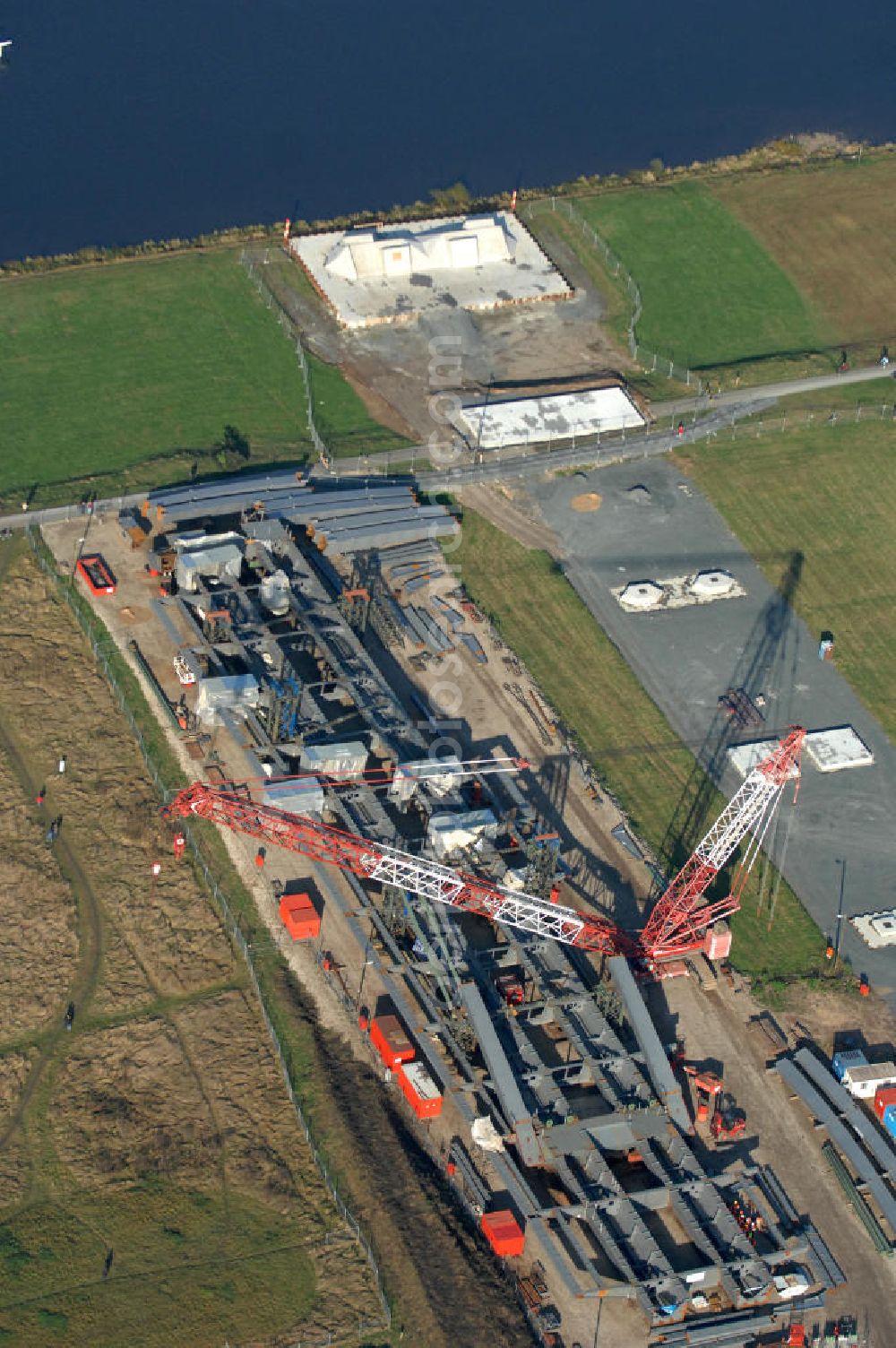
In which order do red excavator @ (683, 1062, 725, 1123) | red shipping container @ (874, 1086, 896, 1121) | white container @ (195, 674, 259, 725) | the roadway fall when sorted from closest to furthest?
red excavator @ (683, 1062, 725, 1123) → red shipping container @ (874, 1086, 896, 1121) → white container @ (195, 674, 259, 725) → the roadway

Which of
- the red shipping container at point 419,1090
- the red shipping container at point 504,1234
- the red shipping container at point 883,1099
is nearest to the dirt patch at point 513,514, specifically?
the red shipping container at point 419,1090

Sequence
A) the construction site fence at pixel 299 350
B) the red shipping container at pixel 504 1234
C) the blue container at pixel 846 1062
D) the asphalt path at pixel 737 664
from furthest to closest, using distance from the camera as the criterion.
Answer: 1. the construction site fence at pixel 299 350
2. the asphalt path at pixel 737 664
3. the blue container at pixel 846 1062
4. the red shipping container at pixel 504 1234

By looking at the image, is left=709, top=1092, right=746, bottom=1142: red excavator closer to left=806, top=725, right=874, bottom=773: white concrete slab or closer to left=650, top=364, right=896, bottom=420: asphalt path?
left=806, top=725, right=874, bottom=773: white concrete slab

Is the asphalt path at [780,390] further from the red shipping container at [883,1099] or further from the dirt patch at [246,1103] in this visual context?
the dirt patch at [246,1103]

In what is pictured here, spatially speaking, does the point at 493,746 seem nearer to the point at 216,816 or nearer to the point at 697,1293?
the point at 216,816

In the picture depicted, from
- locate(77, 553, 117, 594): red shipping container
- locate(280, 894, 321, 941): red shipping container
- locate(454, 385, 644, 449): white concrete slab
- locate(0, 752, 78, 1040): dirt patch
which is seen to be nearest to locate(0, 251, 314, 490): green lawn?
locate(77, 553, 117, 594): red shipping container

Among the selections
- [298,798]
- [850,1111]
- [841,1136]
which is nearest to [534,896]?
[298,798]

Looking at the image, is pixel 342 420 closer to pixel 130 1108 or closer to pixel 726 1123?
pixel 130 1108
